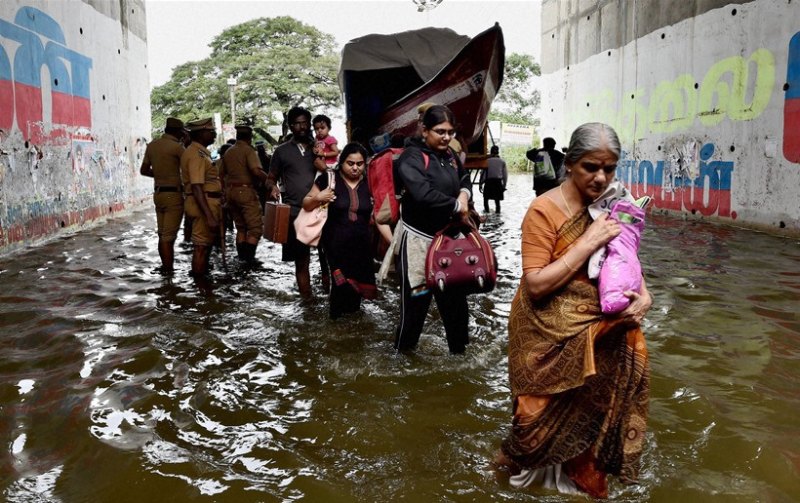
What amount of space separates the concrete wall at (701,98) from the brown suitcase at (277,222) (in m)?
8.13

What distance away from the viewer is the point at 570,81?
774 inches

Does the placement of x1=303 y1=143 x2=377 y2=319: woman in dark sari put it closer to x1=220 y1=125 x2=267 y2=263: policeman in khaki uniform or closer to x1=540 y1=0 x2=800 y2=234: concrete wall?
x1=220 y1=125 x2=267 y2=263: policeman in khaki uniform

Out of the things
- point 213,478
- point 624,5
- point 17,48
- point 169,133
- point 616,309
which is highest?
point 624,5

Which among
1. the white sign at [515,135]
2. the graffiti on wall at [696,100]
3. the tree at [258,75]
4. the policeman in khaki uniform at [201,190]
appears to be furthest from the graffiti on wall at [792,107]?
the white sign at [515,135]

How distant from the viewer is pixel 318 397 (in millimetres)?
4012

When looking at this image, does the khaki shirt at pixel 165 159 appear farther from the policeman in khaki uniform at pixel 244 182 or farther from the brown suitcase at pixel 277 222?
the brown suitcase at pixel 277 222

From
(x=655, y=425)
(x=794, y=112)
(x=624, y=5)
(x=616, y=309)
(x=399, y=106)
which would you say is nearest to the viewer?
(x=616, y=309)

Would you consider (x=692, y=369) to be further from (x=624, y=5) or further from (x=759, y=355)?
(x=624, y=5)

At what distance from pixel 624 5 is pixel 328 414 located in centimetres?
1523

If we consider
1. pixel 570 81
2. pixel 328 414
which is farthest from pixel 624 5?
pixel 328 414

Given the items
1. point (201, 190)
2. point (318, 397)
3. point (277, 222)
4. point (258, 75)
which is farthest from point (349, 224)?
point (258, 75)

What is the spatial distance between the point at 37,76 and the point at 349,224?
778 centimetres

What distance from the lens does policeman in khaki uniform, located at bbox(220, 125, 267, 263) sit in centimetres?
774

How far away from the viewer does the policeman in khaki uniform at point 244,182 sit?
25.4ft
